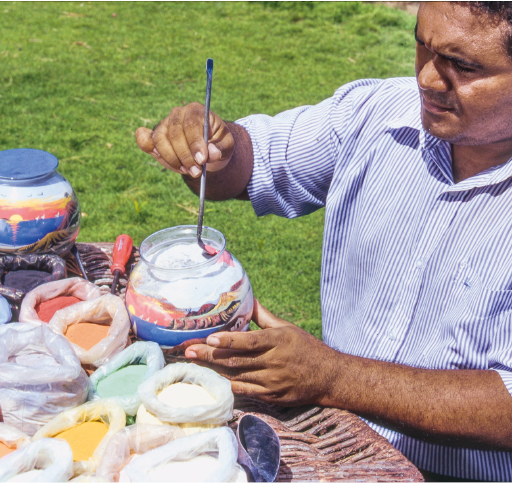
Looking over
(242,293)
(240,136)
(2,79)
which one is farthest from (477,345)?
(2,79)

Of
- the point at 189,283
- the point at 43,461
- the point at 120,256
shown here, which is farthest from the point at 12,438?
the point at 120,256

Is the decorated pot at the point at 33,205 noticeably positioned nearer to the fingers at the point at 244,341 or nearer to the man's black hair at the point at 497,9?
the fingers at the point at 244,341

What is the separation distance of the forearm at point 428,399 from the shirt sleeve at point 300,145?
2.33 feet

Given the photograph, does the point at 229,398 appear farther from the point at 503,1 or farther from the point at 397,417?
the point at 503,1

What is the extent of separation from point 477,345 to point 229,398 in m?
0.75

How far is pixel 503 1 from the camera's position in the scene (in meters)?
1.31

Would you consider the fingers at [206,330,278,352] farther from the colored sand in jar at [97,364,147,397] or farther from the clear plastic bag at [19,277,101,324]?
the clear plastic bag at [19,277,101,324]

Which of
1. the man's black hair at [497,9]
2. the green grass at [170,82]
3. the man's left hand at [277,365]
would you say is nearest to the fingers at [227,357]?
the man's left hand at [277,365]

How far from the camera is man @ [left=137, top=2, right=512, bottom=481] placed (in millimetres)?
1407

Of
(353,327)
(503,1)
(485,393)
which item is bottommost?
(353,327)

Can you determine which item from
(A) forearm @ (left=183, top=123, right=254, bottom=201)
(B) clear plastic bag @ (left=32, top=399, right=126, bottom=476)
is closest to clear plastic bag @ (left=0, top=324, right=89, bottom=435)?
(B) clear plastic bag @ (left=32, top=399, right=126, bottom=476)

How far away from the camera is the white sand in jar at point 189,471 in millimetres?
1012

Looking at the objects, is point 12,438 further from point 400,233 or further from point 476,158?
point 476,158

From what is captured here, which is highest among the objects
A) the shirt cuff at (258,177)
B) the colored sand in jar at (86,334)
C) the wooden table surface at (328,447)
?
the shirt cuff at (258,177)
